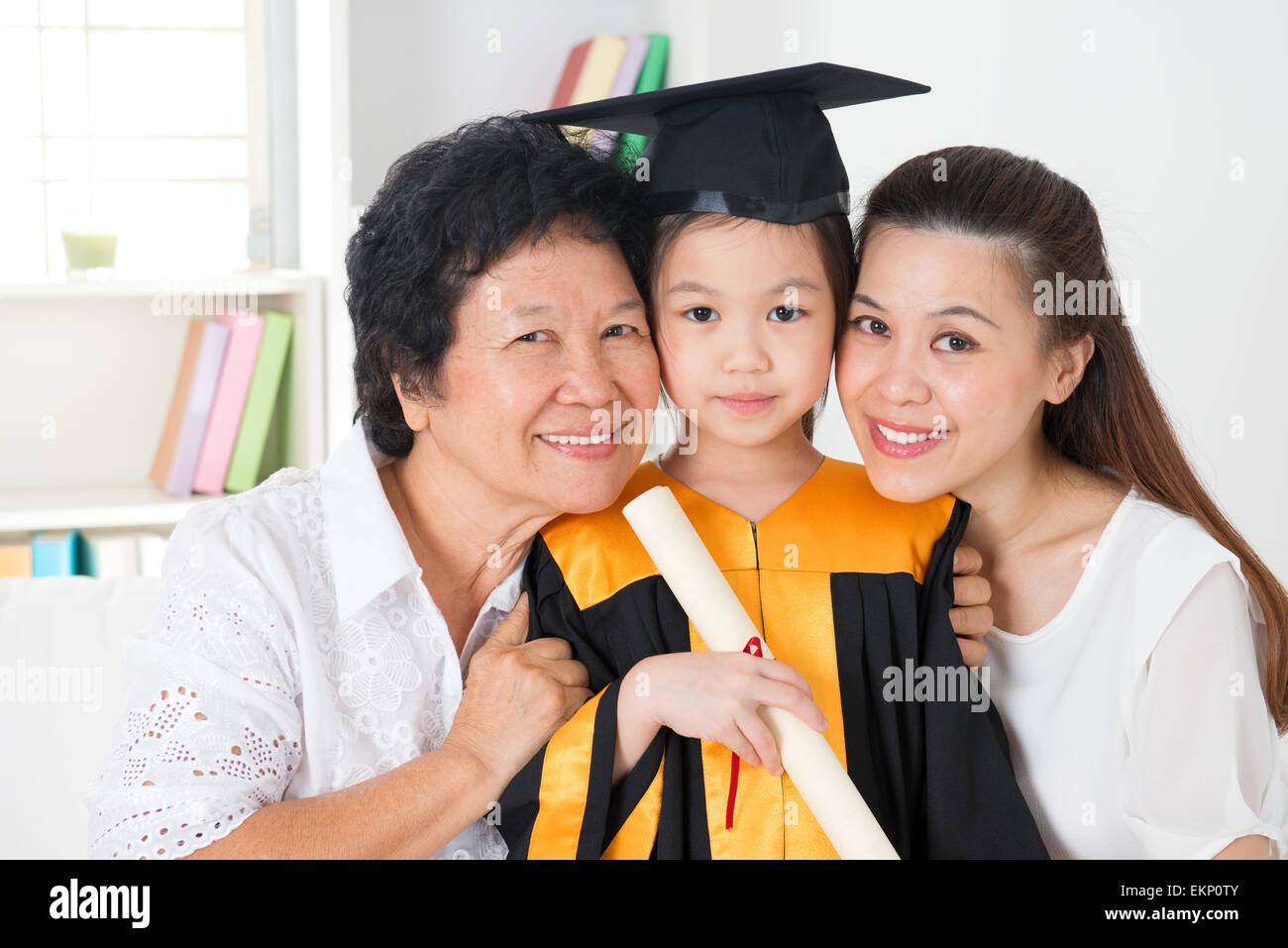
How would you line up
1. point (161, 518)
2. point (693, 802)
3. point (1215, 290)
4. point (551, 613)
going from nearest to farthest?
point (693, 802) < point (551, 613) < point (1215, 290) < point (161, 518)

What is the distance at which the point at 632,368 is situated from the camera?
1398 millimetres

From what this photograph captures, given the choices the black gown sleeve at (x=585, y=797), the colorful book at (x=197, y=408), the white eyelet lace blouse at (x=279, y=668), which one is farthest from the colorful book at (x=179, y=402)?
the black gown sleeve at (x=585, y=797)

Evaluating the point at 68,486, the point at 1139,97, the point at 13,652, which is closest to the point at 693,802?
the point at 13,652

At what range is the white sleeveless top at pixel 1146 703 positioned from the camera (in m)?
1.37

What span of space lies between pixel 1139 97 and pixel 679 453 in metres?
1.19

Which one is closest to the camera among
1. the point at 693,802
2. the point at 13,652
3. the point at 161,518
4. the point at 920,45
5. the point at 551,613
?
the point at 693,802

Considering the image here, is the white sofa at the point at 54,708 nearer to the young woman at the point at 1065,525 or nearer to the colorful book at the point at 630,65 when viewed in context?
the young woman at the point at 1065,525

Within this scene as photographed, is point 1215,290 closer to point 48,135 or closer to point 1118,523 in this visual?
point 1118,523

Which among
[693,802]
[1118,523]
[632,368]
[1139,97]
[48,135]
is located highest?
[48,135]

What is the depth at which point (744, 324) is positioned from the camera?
137 centimetres

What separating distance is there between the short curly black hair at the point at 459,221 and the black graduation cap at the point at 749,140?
50 millimetres

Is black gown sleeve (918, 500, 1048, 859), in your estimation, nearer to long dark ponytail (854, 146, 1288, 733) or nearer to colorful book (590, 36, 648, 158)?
long dark ponytail (854, 146, 1288, 733)

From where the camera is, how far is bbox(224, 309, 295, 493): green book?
301 cm

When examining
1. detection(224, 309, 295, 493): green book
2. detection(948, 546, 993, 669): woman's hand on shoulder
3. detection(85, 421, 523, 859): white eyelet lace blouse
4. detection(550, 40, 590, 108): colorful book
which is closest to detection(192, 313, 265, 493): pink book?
detection(224, 309, 295, 493): green book
